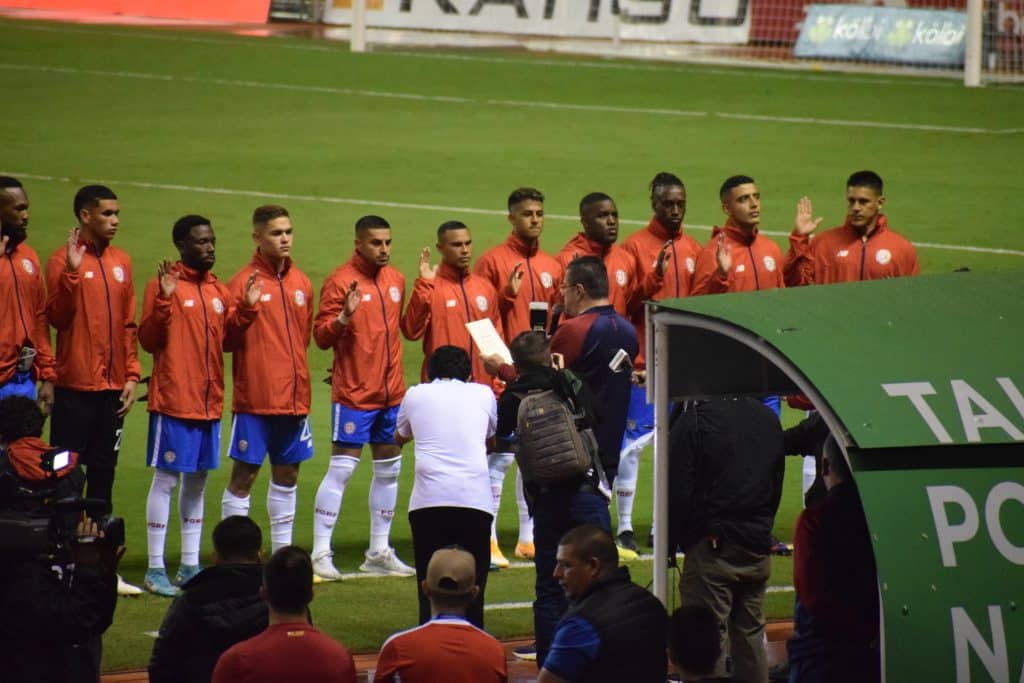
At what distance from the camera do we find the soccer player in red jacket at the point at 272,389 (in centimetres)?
1134

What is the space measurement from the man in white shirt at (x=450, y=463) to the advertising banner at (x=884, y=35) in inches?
955

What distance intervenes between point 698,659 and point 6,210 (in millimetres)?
6385

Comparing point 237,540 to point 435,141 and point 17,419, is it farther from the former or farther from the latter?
point 435,141

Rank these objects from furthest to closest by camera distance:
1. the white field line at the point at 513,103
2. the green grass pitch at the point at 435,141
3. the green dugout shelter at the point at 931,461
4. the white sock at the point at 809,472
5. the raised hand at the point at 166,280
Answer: the white field line at the point at 513,103 → the green grass pitch at the point at 435,141 → the white sock at the point at 809,472 → the raised hand at the point at 166,280 → the green dugout shelter at the point at 931,461

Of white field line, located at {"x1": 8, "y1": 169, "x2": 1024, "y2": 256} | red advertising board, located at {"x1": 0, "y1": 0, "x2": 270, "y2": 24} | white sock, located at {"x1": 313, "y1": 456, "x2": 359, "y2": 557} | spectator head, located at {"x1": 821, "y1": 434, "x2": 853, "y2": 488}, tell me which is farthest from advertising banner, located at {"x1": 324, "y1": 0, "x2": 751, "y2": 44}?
spectator head, located at {"x1": 821, "y1": 434, "x2": 853, "y2": 488}

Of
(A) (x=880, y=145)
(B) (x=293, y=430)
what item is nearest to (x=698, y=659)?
(B) (x=293, y=430)

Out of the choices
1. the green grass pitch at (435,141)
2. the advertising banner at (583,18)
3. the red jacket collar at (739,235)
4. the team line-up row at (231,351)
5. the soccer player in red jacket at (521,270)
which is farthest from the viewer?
the advertising banner at (583,18)

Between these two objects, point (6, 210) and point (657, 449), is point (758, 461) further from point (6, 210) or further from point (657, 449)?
point (6, 210)

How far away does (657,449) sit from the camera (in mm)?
7781

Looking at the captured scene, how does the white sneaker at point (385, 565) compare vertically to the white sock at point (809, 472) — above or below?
below

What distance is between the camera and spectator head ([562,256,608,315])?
10016 mm

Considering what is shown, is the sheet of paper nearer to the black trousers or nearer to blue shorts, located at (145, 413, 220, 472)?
the black trousers

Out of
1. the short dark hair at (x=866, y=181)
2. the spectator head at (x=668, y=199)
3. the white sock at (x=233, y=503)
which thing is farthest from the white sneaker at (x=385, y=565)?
the short dark hair at (x=866, y=181)

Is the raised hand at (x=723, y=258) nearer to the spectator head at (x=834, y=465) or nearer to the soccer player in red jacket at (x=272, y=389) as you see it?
the soccer player in red jacket at (x=272, y=389)
